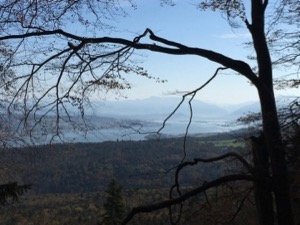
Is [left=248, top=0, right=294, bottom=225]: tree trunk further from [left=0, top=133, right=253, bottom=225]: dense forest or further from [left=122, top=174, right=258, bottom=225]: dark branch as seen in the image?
[left=0, top=133, right=253, bottom=225]: dense forest

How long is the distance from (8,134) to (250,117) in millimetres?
4546

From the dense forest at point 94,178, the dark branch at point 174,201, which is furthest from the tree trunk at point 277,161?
the dense forest at point 94,178

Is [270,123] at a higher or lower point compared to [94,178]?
higher

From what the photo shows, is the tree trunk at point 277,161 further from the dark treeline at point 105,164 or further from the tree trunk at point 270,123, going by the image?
the dark treeline at point 105,164

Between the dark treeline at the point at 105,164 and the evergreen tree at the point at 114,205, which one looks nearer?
the evergreen tree at the point at 114,205

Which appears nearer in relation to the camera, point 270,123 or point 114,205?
point 270,123

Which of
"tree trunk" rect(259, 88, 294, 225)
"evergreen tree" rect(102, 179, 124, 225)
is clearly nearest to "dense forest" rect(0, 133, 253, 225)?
"evergreen tree" rect(102, 179, 124, 225)

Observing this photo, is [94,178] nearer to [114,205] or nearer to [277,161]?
[114,205]

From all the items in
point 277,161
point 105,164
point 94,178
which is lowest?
point 94,178

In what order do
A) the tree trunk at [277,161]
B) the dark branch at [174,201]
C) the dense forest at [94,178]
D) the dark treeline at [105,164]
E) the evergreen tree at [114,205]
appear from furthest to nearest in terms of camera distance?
the dark treeline at [105,164] → the dense forest at [94,178] → the evergreen tree at [114,205] → the tree trunk at [277,161] → the dark branch at [174,201]

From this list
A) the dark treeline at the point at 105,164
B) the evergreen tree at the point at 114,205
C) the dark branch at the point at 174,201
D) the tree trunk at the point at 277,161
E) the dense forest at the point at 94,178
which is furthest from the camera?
the dark treeline at the point at 105,164

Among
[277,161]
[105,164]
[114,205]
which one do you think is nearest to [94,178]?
[105,164]

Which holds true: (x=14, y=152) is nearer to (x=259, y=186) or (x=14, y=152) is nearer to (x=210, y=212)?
(x=210, y=212)

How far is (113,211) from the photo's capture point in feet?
96.2
